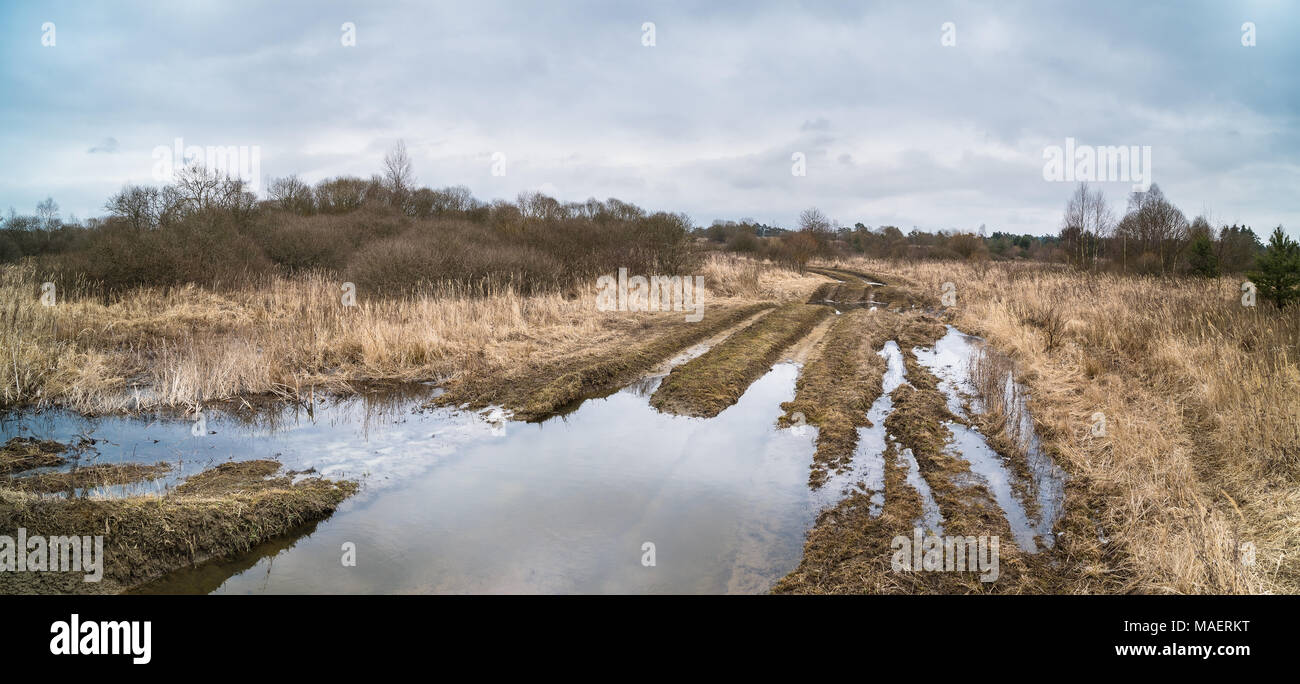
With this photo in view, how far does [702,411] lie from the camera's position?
831 centimetres

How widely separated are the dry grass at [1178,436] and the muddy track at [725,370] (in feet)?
12.8

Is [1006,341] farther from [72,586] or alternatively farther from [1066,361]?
[72,586]

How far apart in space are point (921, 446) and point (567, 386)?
477 centimetres

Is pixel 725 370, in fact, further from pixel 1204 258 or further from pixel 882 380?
pixel 1204 258

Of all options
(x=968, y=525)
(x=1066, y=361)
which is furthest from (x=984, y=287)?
(x=968, y=525)

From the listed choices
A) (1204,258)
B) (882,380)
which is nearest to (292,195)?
(882,380)

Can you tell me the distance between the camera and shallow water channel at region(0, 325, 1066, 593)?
167 inches

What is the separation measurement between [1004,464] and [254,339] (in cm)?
1189

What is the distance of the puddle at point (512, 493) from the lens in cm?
424

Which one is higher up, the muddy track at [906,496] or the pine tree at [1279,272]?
the pine tree at [1279,272]

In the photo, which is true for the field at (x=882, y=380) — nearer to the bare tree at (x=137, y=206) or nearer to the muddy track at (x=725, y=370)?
the muddy track at (x=725, y=370)

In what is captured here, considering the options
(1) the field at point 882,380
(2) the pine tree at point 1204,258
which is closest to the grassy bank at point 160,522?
(1) the field at point 882,380

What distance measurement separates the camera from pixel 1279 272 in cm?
1075
